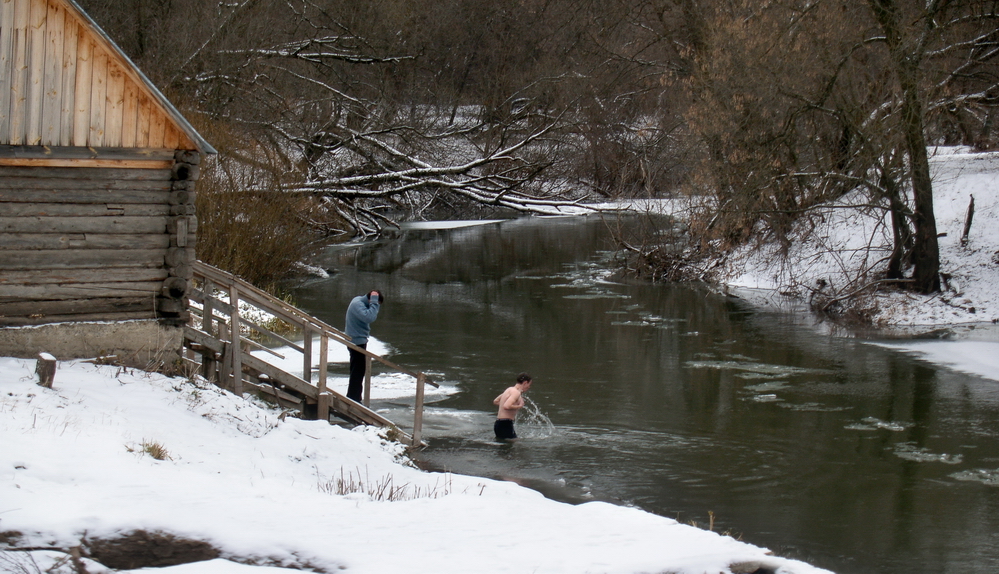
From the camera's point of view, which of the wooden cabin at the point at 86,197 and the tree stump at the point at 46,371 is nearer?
the tree stump at the point at 46,371

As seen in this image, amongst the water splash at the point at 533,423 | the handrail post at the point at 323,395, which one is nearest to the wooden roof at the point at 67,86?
the handrail post at the point at 323,395

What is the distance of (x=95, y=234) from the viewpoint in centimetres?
1189

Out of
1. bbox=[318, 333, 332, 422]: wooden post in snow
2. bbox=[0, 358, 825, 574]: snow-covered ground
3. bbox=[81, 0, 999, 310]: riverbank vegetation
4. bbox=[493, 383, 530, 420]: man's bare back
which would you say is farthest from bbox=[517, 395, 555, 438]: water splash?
bbox=[81, 0, 999, 310]: riverbank vegetation

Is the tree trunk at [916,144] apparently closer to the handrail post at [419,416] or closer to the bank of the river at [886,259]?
the bank of the river at [886,259]

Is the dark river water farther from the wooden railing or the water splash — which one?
the wooden railing

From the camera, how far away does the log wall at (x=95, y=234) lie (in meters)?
11.4

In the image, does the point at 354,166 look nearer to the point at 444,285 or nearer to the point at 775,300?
the point at 444,285

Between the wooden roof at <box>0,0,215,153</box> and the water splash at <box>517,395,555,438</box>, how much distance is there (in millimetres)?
6140

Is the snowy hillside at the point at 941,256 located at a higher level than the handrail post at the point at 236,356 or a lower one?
higher

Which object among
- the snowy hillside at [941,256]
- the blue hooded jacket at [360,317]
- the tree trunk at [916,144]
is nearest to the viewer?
the blue hooded jacket at [360,317]

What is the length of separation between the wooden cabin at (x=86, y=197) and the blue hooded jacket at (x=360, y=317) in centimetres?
231

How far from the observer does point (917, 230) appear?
2339cm

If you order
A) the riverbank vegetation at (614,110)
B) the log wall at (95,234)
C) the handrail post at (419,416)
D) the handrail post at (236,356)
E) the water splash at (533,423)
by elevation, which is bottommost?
the water splash at (533,423)

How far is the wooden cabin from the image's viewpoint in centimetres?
1125
